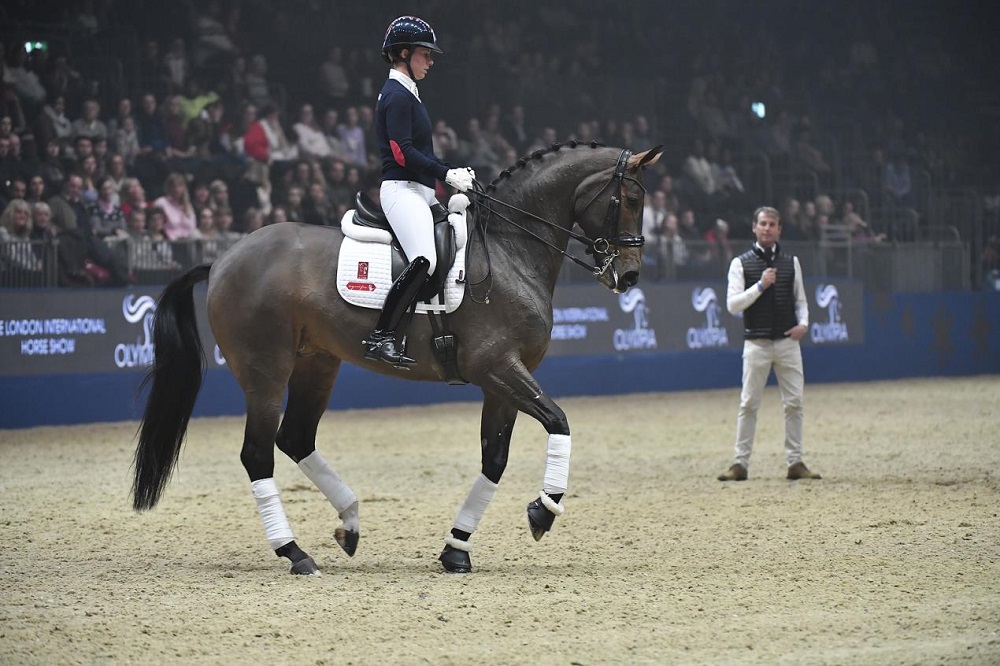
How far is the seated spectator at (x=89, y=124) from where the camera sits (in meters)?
16.7

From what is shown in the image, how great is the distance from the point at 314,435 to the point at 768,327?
5.07 metres

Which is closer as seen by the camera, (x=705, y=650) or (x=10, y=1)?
(x=705, y=650)

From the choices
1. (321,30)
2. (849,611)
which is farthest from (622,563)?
(321,30)

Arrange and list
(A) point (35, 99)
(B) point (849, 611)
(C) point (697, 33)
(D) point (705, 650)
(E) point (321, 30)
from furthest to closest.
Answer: (C) point (697, 33)
(E) point (321, 30)
(A) point (35, 99)
(B) point (849, 611)
(D) point (705, 650)

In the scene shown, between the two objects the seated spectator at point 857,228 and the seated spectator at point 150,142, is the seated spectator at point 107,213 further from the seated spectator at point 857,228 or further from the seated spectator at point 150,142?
the seated spectator at point 857,228

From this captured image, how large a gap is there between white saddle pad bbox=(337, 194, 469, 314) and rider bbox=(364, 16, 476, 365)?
0.37 ft

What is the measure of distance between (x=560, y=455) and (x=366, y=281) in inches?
61.5

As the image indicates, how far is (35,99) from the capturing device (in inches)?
657

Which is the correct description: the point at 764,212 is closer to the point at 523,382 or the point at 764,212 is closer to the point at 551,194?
the point at 551,194

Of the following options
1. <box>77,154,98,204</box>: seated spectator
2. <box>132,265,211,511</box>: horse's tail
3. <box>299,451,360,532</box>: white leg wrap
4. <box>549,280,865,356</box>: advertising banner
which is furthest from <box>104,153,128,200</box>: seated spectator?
<box>299,451,360,532</box>: white leg wrap

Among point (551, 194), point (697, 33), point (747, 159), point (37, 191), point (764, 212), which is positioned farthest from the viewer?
point (697, 33)

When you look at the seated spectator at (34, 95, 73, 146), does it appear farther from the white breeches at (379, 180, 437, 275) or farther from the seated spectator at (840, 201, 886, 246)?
the seated spectator at (840, 201, 886, 246)

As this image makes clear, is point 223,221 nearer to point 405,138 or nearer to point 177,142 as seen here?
point 177,142

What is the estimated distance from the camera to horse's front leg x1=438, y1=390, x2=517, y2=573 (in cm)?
736
